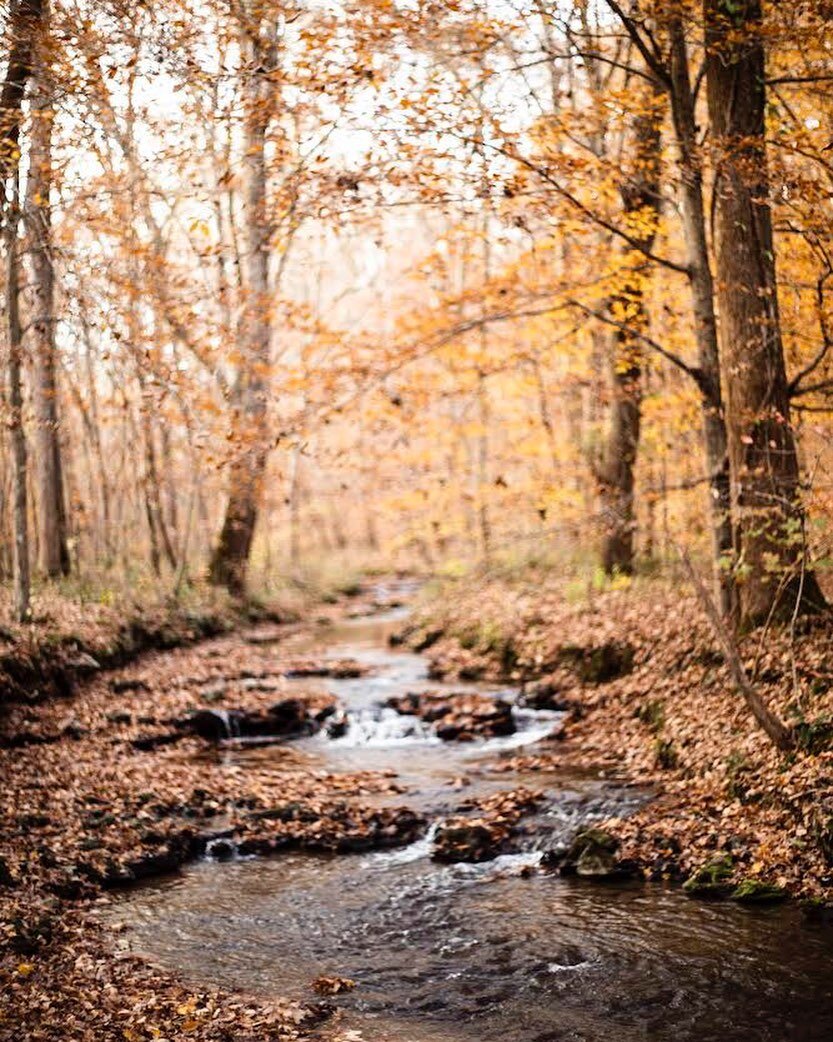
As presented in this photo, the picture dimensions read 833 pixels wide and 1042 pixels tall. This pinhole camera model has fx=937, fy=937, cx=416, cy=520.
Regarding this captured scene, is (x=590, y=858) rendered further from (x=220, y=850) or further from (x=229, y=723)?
(x=229, y=723)

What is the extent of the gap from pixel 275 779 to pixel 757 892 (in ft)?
19.5

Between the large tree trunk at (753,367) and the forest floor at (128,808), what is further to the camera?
the large tree trunk at (753,367)

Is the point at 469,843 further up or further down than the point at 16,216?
further down

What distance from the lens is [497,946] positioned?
7191 mm

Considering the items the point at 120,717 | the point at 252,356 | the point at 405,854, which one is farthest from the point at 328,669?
the point at 405,854

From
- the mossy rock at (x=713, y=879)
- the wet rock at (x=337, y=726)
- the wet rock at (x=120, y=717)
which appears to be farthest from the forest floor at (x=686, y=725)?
the wet rock at (x=120, y=717)

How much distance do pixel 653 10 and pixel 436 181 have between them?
266 centimetres

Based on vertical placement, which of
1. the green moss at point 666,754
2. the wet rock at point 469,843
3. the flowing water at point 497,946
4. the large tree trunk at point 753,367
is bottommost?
the flowing water at point 497,946

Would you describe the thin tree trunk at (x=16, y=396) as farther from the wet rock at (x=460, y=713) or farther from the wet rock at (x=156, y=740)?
the wet rock at (x=460, y=713)

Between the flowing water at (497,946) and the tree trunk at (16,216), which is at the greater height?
the tree trunk at (16,216)

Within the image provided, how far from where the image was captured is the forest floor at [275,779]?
21.0ft

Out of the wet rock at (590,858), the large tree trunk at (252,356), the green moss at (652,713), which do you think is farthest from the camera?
the green moss at (652,713)

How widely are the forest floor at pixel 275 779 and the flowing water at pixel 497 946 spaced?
37 centimetres

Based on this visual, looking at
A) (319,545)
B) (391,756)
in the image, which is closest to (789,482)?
(391,756)
